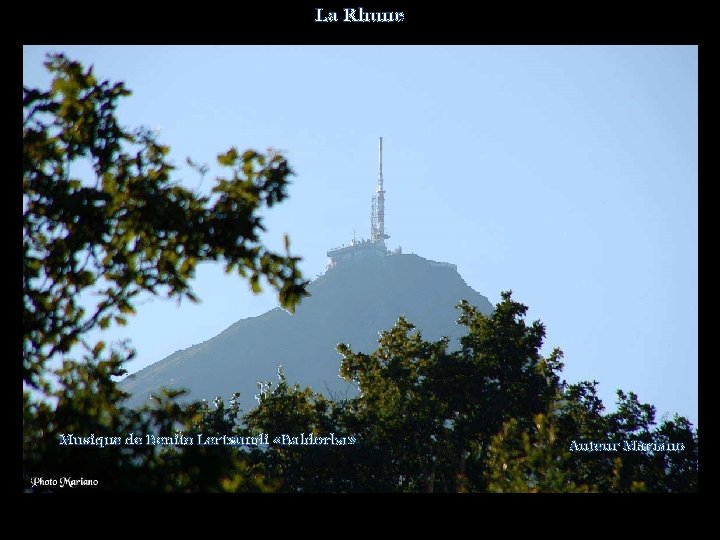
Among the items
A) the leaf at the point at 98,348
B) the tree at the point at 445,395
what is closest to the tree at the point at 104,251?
the leaf at the point at 98,348

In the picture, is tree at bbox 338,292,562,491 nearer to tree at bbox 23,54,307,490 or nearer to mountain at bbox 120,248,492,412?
mountain at bbox 120,248,492,412

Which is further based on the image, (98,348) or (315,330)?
(315,330)

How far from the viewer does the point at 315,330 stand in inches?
498

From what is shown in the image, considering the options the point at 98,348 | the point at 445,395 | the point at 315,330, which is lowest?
the point at 445,395

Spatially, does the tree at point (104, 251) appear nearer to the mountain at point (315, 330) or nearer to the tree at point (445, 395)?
the mountain at point (315, 330)

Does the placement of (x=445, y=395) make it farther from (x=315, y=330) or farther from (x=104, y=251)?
(x=104, y=251)

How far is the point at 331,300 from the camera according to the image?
14125 millimetres

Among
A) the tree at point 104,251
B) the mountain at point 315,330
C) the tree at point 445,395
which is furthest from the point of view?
the tree at point 445,395

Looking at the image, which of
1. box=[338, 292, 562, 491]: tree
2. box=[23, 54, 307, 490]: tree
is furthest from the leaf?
box=[338, 292, 562, 491]: tree

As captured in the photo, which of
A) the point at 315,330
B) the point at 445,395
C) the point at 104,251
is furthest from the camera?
the point at 445,395

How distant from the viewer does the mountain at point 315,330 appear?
431 inches

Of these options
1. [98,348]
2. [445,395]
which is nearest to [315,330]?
[98,348]

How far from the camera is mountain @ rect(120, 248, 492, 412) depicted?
1094cm

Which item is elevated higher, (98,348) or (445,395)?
(98,348)
